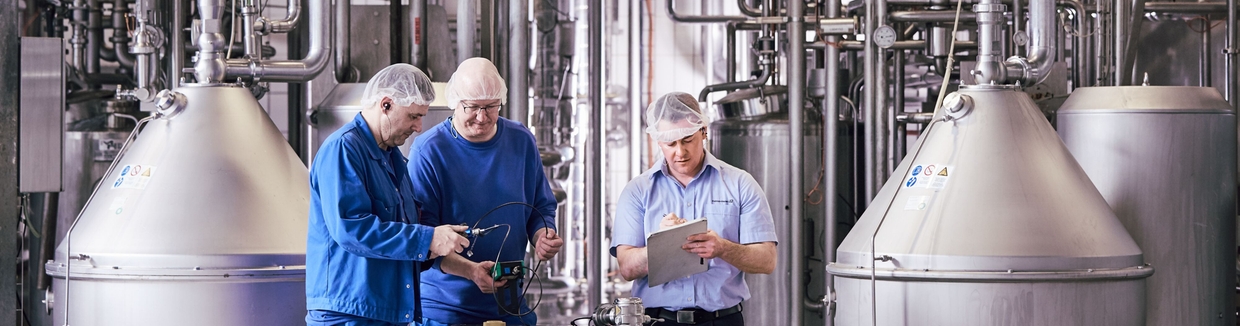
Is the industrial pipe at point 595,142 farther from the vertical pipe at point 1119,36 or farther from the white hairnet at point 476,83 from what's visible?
the white hairnet at point 476,83

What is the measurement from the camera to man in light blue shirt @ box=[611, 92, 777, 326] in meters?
2.93

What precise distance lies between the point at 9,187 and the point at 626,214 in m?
1.71

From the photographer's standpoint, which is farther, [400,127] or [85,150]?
[85,150]

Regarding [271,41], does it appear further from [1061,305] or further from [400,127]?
[1061,305]

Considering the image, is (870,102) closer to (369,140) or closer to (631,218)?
(631,218)

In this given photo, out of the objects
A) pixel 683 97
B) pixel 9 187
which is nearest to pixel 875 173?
pixel 683 97

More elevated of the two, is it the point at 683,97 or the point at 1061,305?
the point at 683,97

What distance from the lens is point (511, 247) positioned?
302 centimetres

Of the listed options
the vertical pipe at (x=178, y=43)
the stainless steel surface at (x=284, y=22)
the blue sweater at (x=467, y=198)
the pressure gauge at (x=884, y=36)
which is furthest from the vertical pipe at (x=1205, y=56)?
the vertical pipe at (x=178, y=43)

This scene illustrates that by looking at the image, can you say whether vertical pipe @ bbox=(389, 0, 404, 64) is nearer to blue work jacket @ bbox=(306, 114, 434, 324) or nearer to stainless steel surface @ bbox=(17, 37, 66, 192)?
stainless steel surface @ bbox=(17, 37, 66, 192)

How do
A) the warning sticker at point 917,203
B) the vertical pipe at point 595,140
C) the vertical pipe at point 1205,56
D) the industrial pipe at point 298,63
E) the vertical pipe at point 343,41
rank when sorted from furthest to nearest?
the vertical pipe at point 595,140 → the vertical pipe at point 1205,56 → the vertical pipe at point 343,41 → the industrial pipe at point 298,63 → the warning sticker at point 917,203

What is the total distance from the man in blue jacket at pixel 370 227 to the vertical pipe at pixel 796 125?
2.26 m

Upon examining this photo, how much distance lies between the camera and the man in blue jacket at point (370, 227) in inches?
101

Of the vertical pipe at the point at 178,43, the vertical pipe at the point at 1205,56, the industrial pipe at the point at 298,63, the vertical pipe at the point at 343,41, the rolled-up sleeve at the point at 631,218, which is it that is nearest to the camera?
the rolled-up sleeve at the point at 631,218
